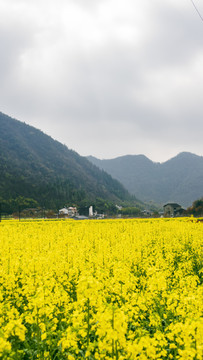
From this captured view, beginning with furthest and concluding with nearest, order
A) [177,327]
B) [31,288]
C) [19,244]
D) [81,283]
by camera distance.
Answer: [19,244], [31,288], [81,283], [177,327]

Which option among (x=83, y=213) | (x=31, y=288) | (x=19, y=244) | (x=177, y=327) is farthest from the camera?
(x=83, y=213)

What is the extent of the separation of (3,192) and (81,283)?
122 m

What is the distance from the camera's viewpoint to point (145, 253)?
41.2ft

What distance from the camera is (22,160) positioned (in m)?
186

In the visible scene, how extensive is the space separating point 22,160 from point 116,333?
19217 centimetres

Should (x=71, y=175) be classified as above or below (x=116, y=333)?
above

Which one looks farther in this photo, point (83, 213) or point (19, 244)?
point (83, 213)

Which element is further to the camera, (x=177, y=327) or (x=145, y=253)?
(x=145, y=253)

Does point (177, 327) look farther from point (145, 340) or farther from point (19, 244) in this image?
point (19, 244)

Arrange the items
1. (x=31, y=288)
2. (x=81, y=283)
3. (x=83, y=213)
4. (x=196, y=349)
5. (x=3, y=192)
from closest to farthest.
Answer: (x=196, y=349)
(x=81, y=283)
(x=31, y=288)
(x=83, y=213)
(x=3, y=192)

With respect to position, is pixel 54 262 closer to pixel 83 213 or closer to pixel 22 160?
pixel 83 213

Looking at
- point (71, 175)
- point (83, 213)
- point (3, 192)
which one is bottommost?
point (83, 213)

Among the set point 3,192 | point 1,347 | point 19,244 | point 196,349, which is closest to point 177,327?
point 196,349

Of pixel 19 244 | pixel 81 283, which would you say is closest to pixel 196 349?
pixel 81 283
